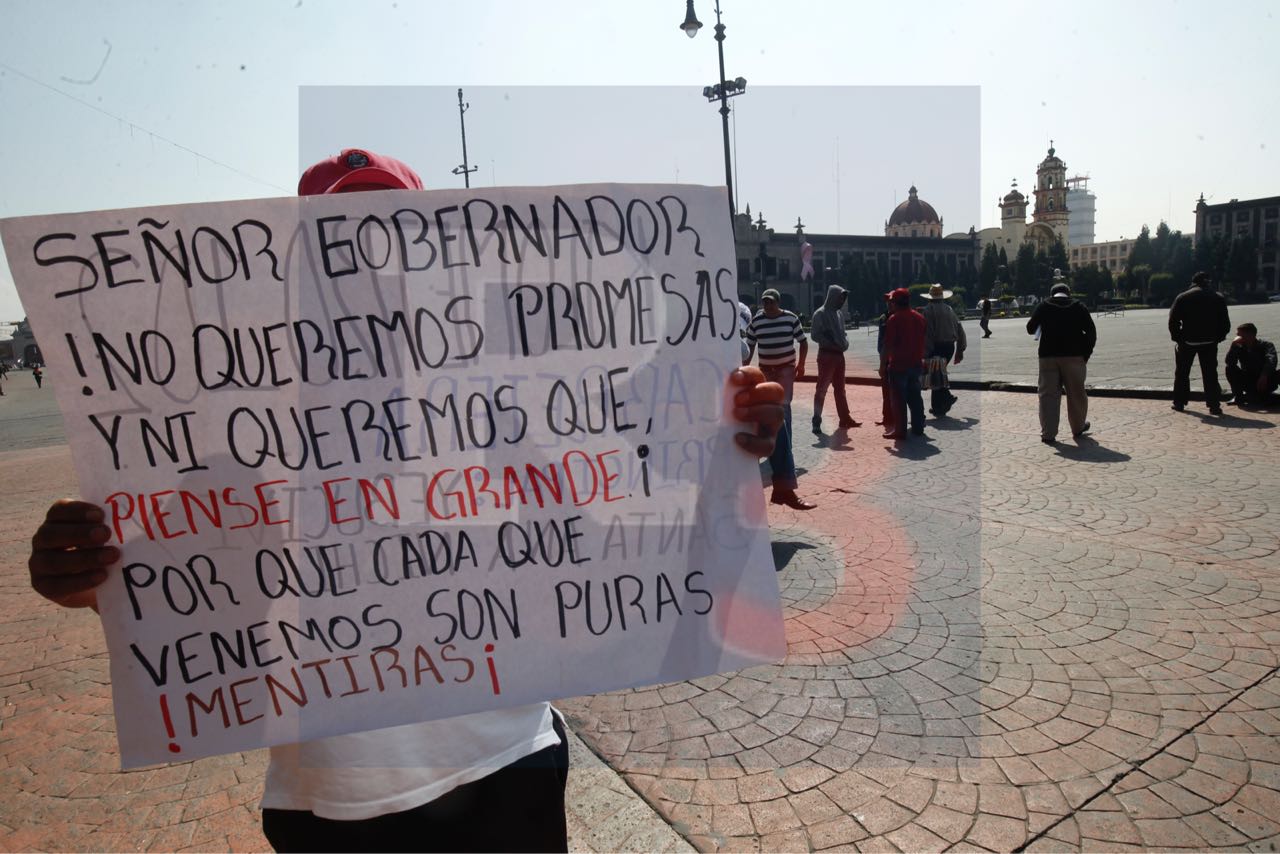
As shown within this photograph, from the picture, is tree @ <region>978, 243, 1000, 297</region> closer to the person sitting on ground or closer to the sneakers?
the person sitting on ground

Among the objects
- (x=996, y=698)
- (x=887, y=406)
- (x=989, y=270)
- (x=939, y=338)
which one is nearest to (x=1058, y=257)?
(x=989, y=270)

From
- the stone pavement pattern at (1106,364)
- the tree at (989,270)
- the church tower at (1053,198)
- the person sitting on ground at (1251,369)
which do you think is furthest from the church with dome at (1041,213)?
the person sitting on ground at (1251,369)

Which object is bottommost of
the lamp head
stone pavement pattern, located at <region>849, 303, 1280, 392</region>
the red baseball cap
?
stone pavement pattern, located at <region>849, 303, 1280, 392</region>

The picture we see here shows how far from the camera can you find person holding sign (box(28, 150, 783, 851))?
4.55 ft

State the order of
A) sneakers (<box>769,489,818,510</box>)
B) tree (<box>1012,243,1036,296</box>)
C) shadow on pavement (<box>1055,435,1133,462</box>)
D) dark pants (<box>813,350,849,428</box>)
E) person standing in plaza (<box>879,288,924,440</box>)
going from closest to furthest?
sneakers (<box>769,489,818,510</box>), shadow on pavement (<box>1055,435,1133,462</box>), person standing in plaza (<box>879,288,924,440</box>), dark pants (<box>813,350,849,428</box>), tree (<box>1012,243,1036,296</box>)

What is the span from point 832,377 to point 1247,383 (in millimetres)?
5331

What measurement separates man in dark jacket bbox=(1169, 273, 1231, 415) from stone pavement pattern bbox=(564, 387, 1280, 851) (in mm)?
4192

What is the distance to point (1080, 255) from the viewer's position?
479 feet

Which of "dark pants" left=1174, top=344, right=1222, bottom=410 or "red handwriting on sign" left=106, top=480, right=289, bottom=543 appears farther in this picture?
"dark pants" left=1174, top=344, right=1222, bottom=410

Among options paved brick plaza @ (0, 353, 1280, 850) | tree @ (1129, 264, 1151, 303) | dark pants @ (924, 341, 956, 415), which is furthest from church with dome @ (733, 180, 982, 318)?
paved brick plaza @ (0, 353, 1280, 850)

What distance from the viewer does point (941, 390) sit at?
33.9 ft

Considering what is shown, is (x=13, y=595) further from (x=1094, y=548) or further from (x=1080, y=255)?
(x=1080, y=255)

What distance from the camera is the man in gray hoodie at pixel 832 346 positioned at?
906cm

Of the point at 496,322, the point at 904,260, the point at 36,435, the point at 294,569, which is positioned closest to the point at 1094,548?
the point at 496,322
